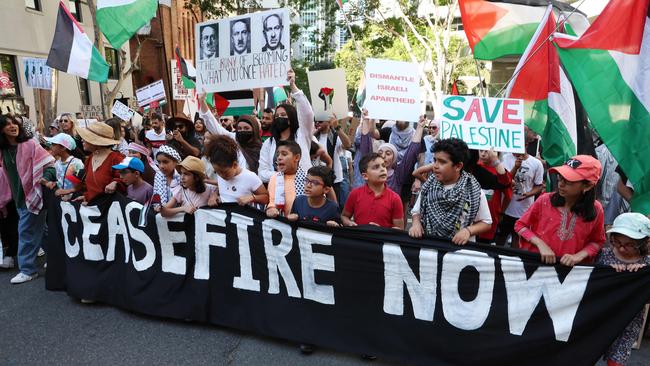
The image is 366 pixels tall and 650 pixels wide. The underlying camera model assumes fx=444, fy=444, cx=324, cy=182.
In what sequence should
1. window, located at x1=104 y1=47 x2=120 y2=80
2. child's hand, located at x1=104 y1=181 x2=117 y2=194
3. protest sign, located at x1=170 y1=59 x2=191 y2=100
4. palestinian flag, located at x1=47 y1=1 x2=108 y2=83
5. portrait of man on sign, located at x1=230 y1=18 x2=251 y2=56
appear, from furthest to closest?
window, located at x1=104 y1=47 x2=120 y2=80, protest sign, located at x1=170 y1=59 x2=191 y2=100, palestinian flag, located at x1=47 y1=1 x2=108 y2=83, portrait of man on sign, located at x1=230 y1=18 x2=251 y2=56, child's hand, located at x1=104 y1=181 x2=117 y2=194

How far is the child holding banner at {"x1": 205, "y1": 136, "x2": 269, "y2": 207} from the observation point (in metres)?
3.70

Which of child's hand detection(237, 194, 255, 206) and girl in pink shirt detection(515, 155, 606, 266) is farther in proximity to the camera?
child's hand detection(237, 194, 255, 206)

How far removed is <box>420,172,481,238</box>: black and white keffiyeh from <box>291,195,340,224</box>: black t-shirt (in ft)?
2.36

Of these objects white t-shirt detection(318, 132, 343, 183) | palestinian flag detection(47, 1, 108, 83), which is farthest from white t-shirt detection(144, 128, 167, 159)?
white t-shirt detection(318, 132, 343, 183)

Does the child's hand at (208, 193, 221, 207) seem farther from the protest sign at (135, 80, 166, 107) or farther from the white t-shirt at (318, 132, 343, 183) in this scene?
the protest sign at (135, 80, 166, 107)

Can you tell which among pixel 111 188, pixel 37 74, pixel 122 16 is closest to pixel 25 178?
pixel 111 188

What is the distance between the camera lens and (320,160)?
16.2 feet

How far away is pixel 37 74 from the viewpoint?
9.92 metres

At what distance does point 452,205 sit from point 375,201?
637 mm

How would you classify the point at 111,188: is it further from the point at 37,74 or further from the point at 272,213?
the point at 37,74

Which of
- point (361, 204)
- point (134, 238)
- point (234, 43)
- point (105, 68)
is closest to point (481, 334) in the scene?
point (361, 204)

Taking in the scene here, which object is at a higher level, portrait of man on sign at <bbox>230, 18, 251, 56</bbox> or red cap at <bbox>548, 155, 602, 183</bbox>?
portrait of man on sign at <bbox>230, 18, 251, 56</bbox>

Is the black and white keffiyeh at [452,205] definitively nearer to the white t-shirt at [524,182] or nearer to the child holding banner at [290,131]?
the child holding banner at [290,131]

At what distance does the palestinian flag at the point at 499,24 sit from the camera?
4863mm
